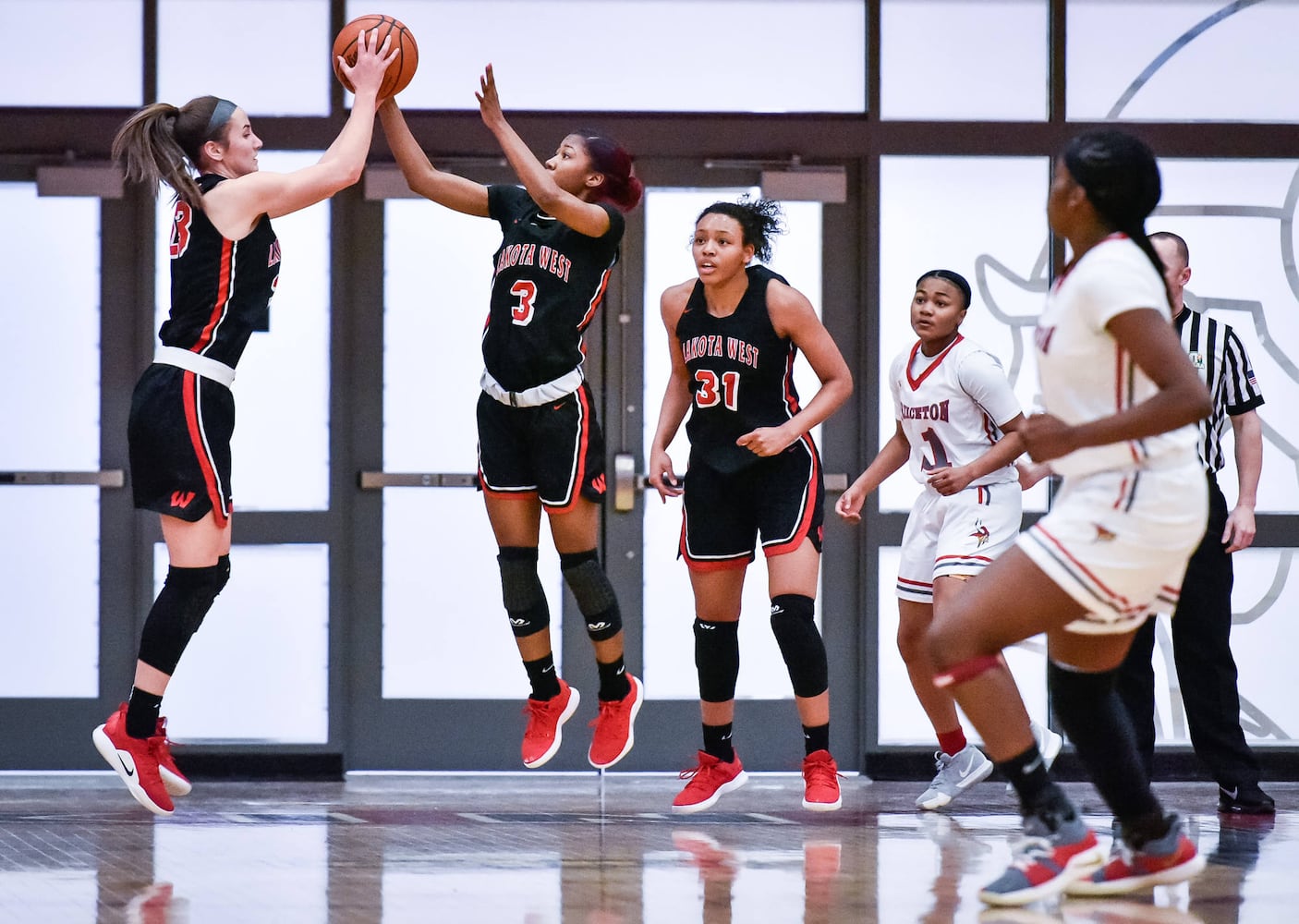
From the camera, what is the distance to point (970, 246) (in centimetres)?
593

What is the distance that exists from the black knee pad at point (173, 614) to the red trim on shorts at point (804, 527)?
1.55m

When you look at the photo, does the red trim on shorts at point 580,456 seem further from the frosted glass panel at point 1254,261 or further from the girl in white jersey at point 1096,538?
the frosted glass panel at point 1254,261

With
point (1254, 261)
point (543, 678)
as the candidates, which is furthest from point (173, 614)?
point (1254, 261)

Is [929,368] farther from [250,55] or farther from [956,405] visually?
Result: [250,55]

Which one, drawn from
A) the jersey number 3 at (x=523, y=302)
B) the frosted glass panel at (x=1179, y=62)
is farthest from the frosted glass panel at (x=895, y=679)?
the jersey number 3 at (x=523, y=302)

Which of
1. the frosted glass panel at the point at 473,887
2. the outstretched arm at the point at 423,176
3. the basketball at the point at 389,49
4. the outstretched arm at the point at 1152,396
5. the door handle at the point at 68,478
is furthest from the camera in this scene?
the door handle at the point at 68,478

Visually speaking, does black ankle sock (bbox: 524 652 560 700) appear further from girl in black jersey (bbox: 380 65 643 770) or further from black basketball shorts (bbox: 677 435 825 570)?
black basketball shorts (bbox: 677 435 825 570)

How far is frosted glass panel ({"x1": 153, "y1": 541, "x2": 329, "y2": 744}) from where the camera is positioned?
228 inches

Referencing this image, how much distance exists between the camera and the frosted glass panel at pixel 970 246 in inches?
232

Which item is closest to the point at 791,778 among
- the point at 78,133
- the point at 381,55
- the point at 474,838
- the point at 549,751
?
the point at 549,751

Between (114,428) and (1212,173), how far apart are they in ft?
13.9

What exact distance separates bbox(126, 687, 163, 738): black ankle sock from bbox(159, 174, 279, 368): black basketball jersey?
89 cm

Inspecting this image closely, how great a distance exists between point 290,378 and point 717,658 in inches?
86.4

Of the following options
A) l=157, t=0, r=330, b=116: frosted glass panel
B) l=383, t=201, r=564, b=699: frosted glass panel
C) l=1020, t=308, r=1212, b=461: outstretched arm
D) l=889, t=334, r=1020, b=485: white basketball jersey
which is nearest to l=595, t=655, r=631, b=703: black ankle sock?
l=889, t=334, r=1020, b=485: white basketball jersey
